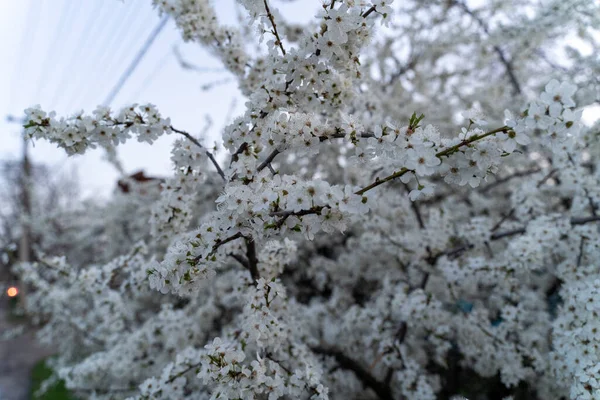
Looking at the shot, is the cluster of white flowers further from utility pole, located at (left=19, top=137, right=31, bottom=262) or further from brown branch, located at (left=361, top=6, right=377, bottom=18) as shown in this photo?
utility pole, located at (left=19, top=137, right=31, bottom=262)

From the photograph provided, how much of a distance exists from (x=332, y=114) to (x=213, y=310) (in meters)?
3.09

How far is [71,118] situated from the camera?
2236 mm

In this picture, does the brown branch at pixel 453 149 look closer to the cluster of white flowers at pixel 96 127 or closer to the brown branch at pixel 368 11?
the brown branch at pixel 368 11

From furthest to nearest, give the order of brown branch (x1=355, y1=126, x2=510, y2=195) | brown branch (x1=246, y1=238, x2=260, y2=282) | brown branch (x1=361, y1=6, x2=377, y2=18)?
brown branch (x1=246, y1=238, x2=260, y2=282) → brown branch (x1=361, y1=6, x2=377, y2=18) → brown branch (x1=355, y1=126, x2=510, y2=195)

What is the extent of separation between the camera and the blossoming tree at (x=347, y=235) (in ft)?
5.38

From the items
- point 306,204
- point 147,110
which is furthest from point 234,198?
point 147,110

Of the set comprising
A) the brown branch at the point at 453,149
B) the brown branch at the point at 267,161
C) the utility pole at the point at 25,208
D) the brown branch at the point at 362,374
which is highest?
the utility pole at the point at 25,208

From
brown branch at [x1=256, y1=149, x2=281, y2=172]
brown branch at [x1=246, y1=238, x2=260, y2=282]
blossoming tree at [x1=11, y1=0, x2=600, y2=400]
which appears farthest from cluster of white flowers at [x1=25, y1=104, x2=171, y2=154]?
brown branch at [x1=246, y1=238, x2=260, y2=282]

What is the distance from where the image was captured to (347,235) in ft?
19.1

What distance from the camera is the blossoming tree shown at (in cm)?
164

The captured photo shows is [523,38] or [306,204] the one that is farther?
[523,38]

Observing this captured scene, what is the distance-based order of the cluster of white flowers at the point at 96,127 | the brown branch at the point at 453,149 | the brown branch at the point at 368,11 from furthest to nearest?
the cluster of white flowers at the point at 96,127 → the brown branch at the point at 368,11 → the brown branch at the point at 453,149

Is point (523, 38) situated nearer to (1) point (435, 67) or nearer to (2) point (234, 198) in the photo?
(1) point (435, 67)

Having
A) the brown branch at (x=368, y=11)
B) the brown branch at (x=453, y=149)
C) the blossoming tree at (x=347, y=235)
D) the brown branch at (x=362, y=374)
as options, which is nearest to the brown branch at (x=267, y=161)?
the blossoming tree at (x=347, y=235)
